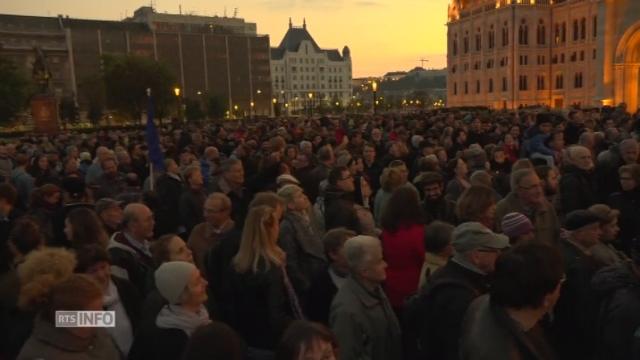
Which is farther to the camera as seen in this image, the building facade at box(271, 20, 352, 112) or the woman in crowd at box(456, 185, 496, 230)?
the building facade at box(271, 20, 352, 112)

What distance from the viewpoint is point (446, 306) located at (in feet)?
11.6

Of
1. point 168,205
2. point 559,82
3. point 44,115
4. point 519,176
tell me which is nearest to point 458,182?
point 519,176

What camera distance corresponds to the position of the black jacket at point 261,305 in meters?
4.16

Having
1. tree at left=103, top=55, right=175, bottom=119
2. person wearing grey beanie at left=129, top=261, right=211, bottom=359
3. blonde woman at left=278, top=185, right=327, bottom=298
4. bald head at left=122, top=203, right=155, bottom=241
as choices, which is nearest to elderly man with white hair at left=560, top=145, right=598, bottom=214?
blonde woman at left=278, top=185, right=327, bottom=298

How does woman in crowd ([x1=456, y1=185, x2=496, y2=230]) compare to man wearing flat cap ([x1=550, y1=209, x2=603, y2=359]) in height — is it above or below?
above

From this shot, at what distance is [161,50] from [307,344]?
11218 cm

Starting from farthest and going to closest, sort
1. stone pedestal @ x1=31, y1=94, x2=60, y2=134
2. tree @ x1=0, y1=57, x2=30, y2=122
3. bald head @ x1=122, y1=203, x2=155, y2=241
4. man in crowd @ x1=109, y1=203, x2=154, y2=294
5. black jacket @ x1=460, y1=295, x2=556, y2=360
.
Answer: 1. tree @ x1=0, y1=57, x2=30, y2=122
2. stone pedestal @ x1=31, y1=94, x2=60, y2=134
3. bald head @ x1=122, y1=203, x2=155, y2=241
4. man in crowd @ x1=109, y1=203, x2=154, y2=294
5. black jacket @ x1=460, y1=295, x2=556, y2=360

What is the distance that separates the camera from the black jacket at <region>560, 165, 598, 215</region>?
6.81 meters

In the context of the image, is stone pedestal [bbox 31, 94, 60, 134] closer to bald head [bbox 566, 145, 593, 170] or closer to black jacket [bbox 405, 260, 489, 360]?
bald head [bbox 566, 145, 593, 170]

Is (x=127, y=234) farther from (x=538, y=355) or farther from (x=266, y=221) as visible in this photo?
(x=538, y=355)

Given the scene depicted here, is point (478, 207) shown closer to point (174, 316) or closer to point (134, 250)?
point (174, 316)

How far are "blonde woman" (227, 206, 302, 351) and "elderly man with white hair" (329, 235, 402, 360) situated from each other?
535mm

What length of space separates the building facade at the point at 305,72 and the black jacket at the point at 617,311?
166 meters

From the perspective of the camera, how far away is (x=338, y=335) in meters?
3.73
